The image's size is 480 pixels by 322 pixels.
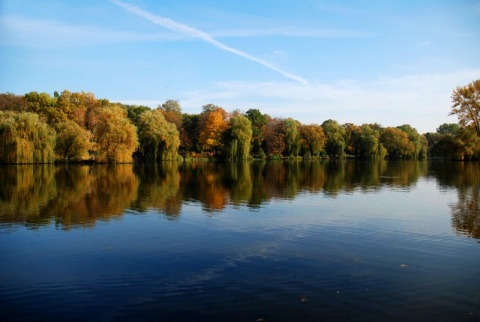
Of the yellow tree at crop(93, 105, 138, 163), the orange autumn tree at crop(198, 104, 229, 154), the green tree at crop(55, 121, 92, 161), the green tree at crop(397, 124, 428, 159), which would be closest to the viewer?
the green tree at crop(55, 121, 92, 161)

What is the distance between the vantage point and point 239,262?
971 centimetres

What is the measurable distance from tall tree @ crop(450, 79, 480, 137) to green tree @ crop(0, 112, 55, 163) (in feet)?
223

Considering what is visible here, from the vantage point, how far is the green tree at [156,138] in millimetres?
65375

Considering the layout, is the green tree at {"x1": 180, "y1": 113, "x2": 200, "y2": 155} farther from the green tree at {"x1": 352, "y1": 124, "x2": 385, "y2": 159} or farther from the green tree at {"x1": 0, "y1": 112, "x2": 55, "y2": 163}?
the green tree at {"x1": 352, "y1": 124, "x2": 385, "y2": 159}

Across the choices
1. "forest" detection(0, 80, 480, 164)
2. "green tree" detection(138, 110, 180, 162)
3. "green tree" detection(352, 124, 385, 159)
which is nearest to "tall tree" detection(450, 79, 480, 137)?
"forest" detection(0, 80, 480, 164)

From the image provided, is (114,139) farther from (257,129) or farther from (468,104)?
(468,104)

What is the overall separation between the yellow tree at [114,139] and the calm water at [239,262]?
39.5 meters

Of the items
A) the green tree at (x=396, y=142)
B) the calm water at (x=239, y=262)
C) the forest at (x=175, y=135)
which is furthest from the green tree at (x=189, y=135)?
the calm water at (x=239, y=262)

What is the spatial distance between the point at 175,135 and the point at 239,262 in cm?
5881

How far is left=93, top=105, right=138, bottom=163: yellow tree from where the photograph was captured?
57562mm

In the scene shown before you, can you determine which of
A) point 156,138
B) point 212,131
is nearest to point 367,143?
point 212,131

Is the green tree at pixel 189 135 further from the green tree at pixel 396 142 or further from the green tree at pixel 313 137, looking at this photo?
the green tree at pixel 396 142

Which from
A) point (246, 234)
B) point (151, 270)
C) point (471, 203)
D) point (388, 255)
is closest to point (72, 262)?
point (151, 270)

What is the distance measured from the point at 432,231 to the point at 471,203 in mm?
7984
